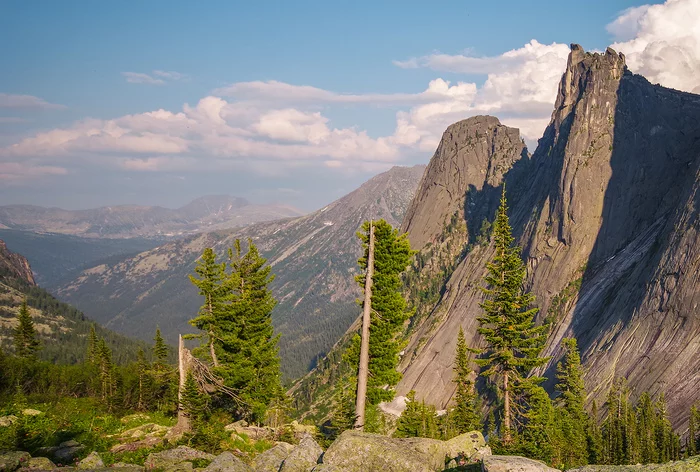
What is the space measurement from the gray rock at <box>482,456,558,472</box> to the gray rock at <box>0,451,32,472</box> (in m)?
15.7

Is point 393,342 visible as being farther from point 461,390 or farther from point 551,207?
point 551,207

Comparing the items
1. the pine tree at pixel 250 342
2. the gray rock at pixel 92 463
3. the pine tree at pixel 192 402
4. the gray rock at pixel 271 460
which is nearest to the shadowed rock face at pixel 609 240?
the pine tree at pixel 250 342

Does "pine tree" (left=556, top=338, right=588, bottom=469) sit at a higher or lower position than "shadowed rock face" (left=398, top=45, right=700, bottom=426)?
lower

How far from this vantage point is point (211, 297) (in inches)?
1591

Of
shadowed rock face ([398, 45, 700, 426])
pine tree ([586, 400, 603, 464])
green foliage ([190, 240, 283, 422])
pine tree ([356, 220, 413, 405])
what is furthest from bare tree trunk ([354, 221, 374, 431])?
shadowed rock face ([398, 45, 700, 426])

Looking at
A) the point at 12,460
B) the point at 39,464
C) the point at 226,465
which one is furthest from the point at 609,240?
the point at 12,460

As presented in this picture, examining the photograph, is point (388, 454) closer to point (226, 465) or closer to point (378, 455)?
point (378, 455)

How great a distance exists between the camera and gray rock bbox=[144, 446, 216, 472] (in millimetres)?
18688

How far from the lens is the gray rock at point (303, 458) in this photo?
59.5 ft

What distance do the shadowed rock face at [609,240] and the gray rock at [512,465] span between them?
3105 inches

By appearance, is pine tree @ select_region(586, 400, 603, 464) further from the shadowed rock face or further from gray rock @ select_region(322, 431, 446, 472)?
gray rock @ select_region(322, 431, 446, 472)

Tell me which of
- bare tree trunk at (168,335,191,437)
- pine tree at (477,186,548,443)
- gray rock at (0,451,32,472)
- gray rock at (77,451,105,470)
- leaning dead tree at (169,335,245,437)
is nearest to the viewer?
gray rock at (0,451,32,472)

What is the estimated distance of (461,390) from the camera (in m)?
57.3

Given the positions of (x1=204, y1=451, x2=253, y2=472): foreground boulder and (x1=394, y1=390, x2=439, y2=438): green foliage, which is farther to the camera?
(x1=394, y1=390, x2=439, y2=438): green foliage
